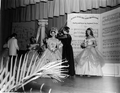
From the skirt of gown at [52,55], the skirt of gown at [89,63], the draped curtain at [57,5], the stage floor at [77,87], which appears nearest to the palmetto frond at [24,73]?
the stage floor at [77,87]

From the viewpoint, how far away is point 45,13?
5699 millimetres

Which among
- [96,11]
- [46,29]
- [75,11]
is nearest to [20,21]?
[46,29]

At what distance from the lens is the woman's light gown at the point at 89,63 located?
174 inches

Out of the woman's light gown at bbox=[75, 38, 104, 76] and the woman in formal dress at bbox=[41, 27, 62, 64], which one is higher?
the woman in formal dress at bbox=[41, 27, 62, 64]

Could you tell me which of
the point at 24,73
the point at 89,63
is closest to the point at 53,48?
the point at 89,63

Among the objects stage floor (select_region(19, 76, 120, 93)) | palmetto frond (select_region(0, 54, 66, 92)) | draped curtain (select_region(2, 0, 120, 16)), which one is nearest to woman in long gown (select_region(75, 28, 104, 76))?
stage floor (select_region(19, 76, 120, 93))

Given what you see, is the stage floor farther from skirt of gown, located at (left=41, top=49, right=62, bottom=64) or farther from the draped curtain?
the draped curtain

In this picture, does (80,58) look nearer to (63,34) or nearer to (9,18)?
(63,34)

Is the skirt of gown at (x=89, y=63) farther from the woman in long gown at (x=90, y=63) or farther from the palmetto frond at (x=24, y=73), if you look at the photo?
the palmetto frond at (x=24, y=73)

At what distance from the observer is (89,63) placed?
4.45m

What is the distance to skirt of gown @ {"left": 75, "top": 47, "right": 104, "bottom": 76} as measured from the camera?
174 inches

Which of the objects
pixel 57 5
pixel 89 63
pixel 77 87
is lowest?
pixel 77 87

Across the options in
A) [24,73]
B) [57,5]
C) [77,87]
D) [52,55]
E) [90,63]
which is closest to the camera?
[24,73]

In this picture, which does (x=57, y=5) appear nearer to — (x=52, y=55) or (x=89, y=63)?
(x=52, y=55)
